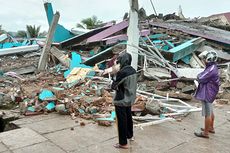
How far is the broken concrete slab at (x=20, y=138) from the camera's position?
187 inches

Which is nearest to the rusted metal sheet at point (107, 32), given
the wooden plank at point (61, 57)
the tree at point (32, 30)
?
the wooden plank at point (61, 57)

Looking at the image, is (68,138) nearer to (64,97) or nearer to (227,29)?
(64,97)

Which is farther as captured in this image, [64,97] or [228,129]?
[64,97]

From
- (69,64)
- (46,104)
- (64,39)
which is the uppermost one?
(64,39)

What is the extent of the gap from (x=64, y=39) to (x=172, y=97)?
897 centimetres

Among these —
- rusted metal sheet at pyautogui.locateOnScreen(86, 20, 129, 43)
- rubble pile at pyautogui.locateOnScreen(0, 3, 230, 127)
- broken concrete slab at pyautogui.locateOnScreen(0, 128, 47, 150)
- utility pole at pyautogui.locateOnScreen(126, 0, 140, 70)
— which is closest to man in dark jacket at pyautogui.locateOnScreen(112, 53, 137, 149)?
rubble pile at pyautogui.locateOnScreen(0, 3, 230, 127)

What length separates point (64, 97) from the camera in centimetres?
729

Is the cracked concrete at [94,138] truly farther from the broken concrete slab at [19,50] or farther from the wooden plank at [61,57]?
the broken concrete slab at [19,50]

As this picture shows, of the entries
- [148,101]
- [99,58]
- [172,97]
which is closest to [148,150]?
[148,101]

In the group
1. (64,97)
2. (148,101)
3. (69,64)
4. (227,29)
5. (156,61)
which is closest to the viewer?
(148,101)

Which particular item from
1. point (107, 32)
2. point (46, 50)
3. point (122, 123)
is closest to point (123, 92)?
point (122, 123)

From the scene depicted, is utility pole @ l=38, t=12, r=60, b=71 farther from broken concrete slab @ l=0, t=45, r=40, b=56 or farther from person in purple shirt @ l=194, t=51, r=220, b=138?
person in purple shirt @ l=194, t=51, r=220, b=138

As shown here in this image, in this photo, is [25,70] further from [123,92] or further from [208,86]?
[208,86]

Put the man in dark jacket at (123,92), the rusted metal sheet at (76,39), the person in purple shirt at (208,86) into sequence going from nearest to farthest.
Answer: the man in dark jacket at (123,92) → the person in purple shirt at (208,86) → the rusted metal sheet at (76,39)
